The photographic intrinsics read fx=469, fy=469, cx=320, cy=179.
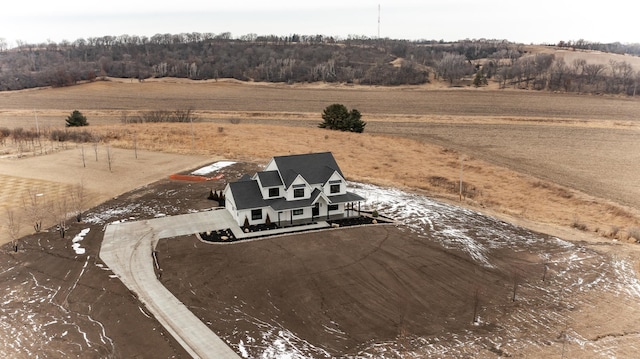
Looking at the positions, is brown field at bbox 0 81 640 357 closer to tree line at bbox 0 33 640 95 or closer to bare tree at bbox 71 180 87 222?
bare tree at bbox 71 180 87 222

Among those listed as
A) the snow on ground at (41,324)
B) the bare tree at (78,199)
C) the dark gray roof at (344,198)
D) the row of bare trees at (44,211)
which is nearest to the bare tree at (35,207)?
the row of bare trees at (44,211)

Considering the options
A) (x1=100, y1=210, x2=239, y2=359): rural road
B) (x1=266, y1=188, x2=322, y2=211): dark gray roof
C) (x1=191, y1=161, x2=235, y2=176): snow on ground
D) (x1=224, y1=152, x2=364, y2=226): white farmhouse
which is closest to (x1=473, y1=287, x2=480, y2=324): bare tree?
(x1=100, y1=210, x2=239, y2=359): rural road

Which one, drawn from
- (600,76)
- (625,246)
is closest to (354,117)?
(625,246)

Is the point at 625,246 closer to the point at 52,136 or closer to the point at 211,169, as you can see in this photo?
the point at 211,169

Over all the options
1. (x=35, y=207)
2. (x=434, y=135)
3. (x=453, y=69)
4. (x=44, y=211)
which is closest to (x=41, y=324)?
(x=35, y=207)

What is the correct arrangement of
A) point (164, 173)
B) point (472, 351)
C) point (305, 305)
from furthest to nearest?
point (164, 173) < point (305, 305) < point (472, 351)
